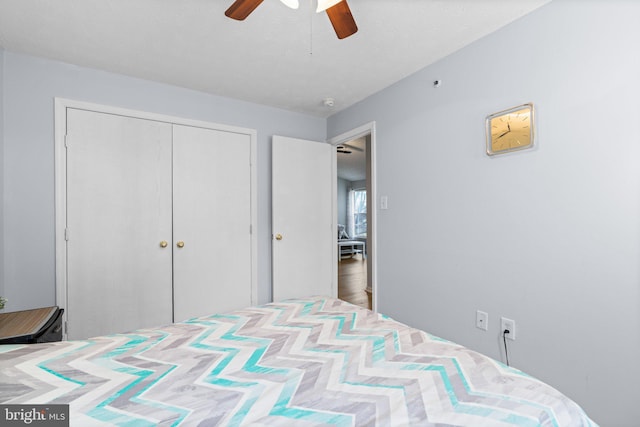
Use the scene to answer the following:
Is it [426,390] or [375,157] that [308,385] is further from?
[375,157]

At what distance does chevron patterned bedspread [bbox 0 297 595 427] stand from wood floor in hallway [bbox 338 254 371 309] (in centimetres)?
259

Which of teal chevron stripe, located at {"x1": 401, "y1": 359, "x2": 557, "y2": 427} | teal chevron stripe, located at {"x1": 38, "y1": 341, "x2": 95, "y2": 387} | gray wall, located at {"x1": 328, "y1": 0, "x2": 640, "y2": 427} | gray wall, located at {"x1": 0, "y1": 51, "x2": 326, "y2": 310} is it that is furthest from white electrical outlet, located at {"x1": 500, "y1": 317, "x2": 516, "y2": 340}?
gray wall, located at {"x1": 0, "y1": 51, "x2": 326, "y2": 310}

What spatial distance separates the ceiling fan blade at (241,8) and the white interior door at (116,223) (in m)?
1.60

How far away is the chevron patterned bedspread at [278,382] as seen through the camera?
30.2 inches

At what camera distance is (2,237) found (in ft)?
6.76

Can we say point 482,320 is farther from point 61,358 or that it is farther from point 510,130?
point 61,358

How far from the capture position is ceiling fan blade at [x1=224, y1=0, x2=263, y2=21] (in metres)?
1.30

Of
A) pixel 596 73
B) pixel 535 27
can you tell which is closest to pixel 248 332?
pixel 596 73

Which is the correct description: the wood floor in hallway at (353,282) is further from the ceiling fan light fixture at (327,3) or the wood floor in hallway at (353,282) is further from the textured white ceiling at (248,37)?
the ceiling fan light fixture at (327,3)

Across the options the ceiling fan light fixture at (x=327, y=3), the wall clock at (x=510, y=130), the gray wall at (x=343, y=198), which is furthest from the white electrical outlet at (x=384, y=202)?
the gray wall at (x=343, y=198)

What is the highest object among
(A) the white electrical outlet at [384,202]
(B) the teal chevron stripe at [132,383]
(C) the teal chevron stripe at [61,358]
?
(A) the white electrical outlet at [384,202]

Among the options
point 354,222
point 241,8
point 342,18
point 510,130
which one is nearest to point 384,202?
point 510,130

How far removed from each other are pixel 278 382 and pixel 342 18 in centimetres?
150

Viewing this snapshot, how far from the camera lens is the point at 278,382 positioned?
0.91m
